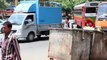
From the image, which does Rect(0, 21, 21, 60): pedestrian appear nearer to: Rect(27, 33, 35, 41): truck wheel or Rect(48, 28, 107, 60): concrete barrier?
Rect(48, 28, 107, 60): concrete barrier

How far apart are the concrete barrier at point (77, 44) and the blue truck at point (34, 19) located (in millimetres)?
9677

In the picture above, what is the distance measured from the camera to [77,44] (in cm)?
946

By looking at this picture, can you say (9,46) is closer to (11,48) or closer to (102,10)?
(11,48)

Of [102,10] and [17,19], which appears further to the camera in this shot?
[17,19]

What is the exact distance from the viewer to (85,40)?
973cm

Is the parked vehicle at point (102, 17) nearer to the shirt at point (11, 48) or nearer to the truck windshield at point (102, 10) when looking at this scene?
the truck windshield at point (102, 10)

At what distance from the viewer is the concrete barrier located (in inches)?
369

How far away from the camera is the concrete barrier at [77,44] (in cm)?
937

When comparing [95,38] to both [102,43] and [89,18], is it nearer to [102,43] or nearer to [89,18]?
[102,43]

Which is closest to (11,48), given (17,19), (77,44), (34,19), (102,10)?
(77,44)

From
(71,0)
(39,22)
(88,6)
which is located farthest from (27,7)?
(71,0)

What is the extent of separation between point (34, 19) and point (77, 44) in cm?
1171

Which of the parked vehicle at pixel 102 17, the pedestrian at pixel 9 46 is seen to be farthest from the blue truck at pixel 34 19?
the pedestrian at pixel 9 46

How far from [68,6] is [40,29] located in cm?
4381
